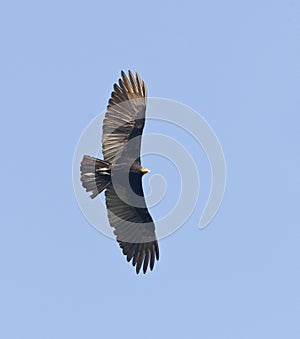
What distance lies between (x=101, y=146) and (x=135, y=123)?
1041mm

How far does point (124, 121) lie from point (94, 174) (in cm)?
159

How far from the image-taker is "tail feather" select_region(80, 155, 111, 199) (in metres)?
31.9

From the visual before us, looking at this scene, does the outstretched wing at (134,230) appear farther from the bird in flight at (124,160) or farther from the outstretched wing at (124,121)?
the outstretched wing at (124,121)

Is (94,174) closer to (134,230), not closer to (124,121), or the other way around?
(124,121)

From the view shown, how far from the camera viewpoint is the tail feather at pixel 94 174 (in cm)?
3192

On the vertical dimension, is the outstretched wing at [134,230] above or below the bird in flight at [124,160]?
below

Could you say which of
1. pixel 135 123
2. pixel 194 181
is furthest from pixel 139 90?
pixel 194 181

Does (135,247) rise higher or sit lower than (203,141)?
lower

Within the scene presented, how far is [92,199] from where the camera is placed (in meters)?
32.5

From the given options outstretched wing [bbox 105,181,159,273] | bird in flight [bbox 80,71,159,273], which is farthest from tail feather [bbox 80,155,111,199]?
outstretched wing [bbox 105,181,159,273]

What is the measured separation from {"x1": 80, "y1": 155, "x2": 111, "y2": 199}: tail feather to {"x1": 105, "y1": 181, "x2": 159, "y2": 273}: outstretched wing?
32.8 inches

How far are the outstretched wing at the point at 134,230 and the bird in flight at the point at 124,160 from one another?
3 cm

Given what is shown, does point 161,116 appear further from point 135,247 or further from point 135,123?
point 135,247

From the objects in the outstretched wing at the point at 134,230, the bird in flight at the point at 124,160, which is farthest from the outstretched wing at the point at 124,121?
the outstretched wing at the point at 134,230
